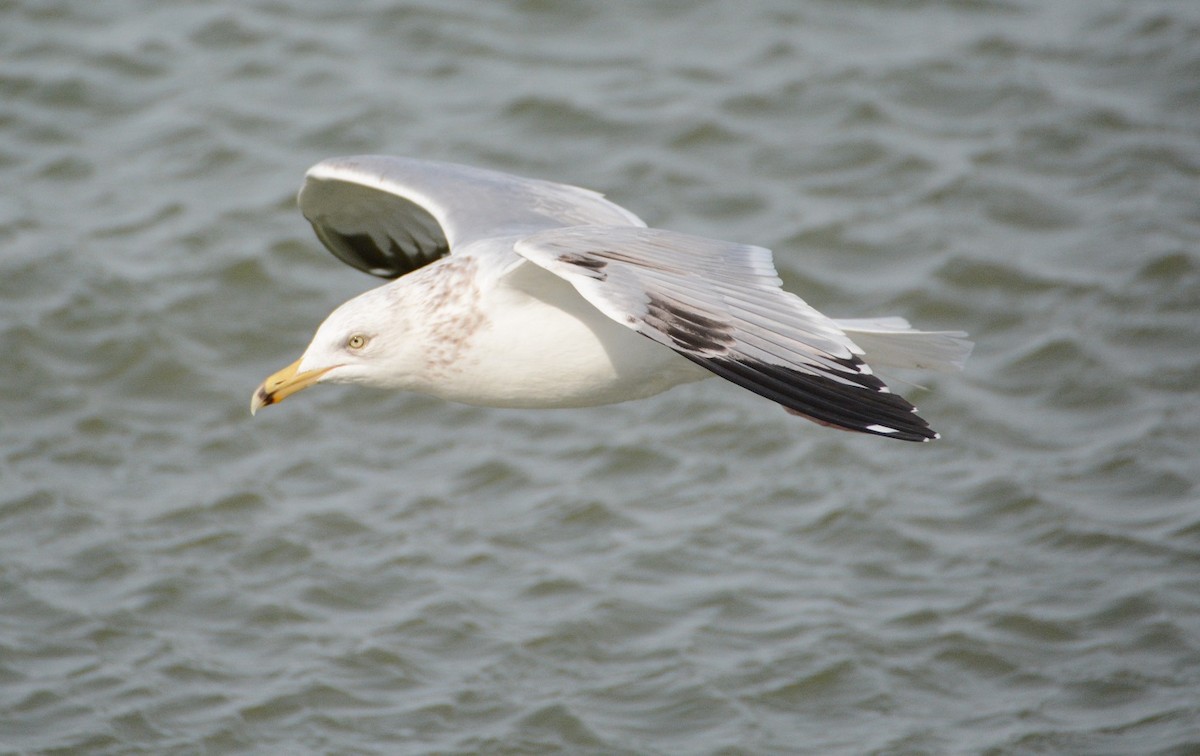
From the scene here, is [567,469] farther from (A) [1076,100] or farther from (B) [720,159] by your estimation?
(A) [1076,100]

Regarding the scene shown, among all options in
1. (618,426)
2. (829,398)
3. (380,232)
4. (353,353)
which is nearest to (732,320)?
(829,398)

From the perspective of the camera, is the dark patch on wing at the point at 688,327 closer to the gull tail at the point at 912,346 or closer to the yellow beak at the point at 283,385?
the gull tail at the point at 912,346

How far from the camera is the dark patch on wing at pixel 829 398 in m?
4.17

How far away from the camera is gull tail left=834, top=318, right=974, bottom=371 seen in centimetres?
542

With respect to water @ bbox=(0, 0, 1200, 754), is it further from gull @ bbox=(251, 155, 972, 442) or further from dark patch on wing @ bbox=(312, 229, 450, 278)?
gull @ bbox=(251, 155, 972, 442)

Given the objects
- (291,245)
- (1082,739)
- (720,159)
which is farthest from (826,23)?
(1082,739)

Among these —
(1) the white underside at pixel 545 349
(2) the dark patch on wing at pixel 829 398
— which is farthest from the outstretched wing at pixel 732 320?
(1) the white underside at pixel 545 349

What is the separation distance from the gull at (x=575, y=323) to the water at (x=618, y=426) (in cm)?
146

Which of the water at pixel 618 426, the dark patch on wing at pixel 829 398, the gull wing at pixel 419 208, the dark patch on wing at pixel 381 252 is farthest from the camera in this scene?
the dark patch on wing at pixel 381 252

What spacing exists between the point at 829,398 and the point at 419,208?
9.49ft

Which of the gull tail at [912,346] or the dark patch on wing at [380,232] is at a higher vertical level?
the dark patch on wing at [380,232]

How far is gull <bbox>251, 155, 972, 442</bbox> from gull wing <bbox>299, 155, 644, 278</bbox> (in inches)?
0.4

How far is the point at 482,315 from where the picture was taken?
5.23m

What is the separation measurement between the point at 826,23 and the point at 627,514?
4278 millimetres
